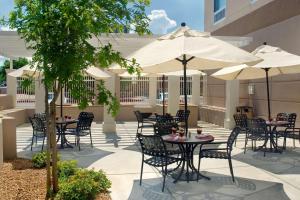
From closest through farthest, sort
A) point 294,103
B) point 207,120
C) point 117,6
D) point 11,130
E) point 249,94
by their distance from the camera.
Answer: point 117,6 → point 11,130 → point 294,103 → point 249,94 → point 207,120

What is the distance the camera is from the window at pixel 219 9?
17.1 m

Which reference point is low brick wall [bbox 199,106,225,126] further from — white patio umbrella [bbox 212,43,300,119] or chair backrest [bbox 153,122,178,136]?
chair backrest [bbox 153,122,178,136]

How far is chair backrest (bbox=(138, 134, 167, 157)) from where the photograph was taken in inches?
210

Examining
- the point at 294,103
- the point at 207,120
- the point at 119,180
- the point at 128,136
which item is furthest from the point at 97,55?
the point at 207,120

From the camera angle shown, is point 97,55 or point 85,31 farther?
point 97,55

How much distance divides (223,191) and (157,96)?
1239cm

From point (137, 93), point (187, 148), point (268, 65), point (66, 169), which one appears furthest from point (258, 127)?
point (137, 93)

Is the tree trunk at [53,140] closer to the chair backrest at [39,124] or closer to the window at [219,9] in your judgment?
the chair backrest at [39,124]

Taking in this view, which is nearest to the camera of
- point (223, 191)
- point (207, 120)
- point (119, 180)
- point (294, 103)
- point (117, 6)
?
point (117, 6)

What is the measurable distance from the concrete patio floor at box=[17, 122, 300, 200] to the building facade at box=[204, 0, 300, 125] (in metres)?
2.68

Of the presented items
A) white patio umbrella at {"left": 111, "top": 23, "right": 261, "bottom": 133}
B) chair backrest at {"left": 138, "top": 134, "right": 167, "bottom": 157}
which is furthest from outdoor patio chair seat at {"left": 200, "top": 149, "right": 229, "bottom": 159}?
white patio umbrella at {"left": 111, "top": 23, "right": 261, "bottom": 133}

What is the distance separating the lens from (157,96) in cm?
1758

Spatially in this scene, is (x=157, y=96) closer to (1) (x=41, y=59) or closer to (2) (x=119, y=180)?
(2) (x=119, y=180)

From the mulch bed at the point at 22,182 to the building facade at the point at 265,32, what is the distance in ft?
27.9
